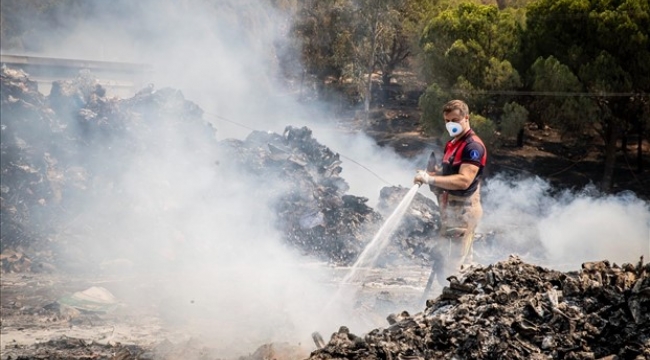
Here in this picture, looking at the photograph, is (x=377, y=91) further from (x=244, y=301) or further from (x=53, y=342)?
(x=53, y=342)

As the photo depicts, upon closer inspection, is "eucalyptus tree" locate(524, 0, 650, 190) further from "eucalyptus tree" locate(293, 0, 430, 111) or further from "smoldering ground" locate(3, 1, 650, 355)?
"eucalyptus tree" locate(293, 0, 430, 111)

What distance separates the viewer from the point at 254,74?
27359 millimetres

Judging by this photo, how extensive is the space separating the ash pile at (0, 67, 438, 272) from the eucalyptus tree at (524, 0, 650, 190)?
19.6ft

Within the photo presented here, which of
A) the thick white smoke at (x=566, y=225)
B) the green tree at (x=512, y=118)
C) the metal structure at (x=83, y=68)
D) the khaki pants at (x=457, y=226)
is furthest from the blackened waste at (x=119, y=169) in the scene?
the metal structure at (x=83, y=68)

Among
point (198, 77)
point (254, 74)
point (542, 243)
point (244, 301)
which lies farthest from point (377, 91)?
point (244, 301)

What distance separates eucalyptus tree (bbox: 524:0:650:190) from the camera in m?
15.7

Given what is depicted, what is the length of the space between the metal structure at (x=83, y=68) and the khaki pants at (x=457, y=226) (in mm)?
14622

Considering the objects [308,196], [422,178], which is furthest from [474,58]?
[422,178]

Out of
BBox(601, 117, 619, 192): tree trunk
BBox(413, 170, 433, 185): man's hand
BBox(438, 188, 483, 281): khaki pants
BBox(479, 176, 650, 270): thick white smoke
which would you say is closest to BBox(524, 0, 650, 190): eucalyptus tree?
BBox(601, 117, 619, 192): tree trunk

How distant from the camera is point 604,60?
15875 mm

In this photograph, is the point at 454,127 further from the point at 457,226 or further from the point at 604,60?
the point at 604,60

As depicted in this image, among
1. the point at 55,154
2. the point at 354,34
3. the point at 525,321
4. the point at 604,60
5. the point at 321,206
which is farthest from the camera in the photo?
the point at 354,34

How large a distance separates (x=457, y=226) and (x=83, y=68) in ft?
50.1

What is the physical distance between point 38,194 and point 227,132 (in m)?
12.3
